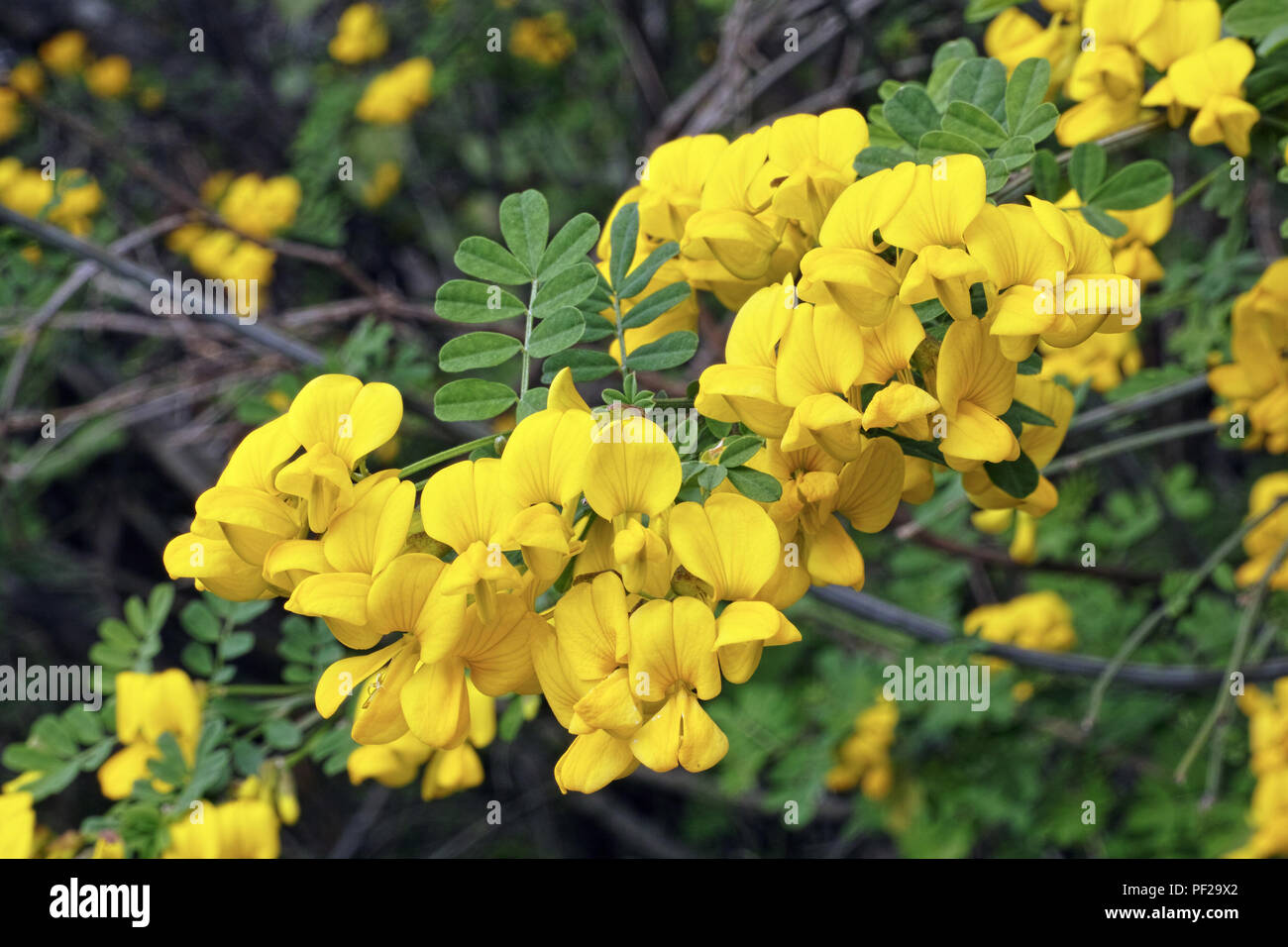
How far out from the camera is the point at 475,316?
835mm

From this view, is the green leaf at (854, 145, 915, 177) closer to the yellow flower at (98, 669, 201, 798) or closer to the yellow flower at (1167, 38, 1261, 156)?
the yellow flower at (1167, 38, 1261, 156)

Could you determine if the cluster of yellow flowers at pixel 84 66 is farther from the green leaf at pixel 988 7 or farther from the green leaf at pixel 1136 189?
the green leaf at pixel 1136 189

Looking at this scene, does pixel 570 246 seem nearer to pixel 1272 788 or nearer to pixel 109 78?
pixel 1272 788

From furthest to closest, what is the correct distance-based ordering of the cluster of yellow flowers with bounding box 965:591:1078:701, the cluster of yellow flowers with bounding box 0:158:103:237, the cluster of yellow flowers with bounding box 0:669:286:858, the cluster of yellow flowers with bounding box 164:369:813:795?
the cluster of yellow flowers with bounding box 0:158:103:237
the cluster of yellow flowers with bounding box 965:591:1078:701
the cluster of yellow flowers with bounding box 0:669:286:858
the cluster of yellow flowers with bounding box 164:369:813:795

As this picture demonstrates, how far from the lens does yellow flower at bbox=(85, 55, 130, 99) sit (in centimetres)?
325

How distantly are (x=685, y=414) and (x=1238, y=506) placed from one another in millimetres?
2069

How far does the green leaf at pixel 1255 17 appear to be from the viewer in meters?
0.87

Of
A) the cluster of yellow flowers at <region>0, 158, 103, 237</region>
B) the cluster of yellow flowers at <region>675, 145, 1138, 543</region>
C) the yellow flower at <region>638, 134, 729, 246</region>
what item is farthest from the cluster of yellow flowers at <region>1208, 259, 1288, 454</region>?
the cluster of yellow flowers at <region>0, 158, 103, 237</region>

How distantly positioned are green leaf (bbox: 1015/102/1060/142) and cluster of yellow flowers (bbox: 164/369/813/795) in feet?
1.23

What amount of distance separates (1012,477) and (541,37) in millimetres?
2752

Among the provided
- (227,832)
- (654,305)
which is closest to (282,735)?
(227,832)

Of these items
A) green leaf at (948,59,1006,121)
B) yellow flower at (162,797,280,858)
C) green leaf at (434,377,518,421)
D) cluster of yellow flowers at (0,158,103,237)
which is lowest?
yellow flower at (162,797,280,858)

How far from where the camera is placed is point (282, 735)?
112 centimetres

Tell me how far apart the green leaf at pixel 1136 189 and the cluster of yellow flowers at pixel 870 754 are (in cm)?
126
